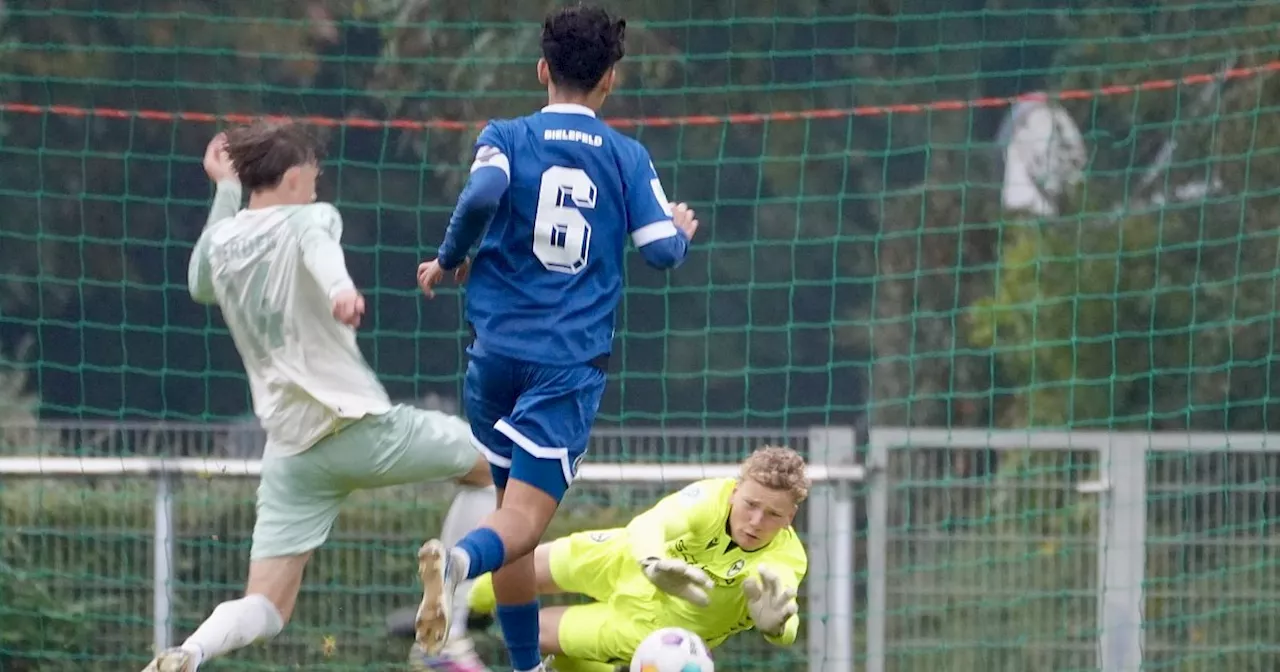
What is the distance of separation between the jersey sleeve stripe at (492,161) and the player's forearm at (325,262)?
0.44 metres

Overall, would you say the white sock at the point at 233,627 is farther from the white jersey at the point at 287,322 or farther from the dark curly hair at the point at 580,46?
the dark curly hair at the point at 580,46

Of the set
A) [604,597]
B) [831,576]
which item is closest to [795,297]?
[831,576]

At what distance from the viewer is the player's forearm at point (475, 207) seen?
4.31 m

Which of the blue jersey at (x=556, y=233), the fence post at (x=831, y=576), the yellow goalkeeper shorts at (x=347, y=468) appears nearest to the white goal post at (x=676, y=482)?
the fence post at (x=831, y=576)

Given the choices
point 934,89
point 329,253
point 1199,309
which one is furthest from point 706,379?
point 329,253

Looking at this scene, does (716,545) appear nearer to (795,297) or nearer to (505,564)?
(505,564)

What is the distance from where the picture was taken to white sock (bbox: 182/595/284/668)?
16.0 feet

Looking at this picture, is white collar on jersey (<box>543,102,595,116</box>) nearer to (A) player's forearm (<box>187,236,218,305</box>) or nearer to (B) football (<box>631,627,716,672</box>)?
(A) player's forearm (<box>187,236,218,305</box>)

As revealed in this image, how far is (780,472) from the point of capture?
5.29 meters

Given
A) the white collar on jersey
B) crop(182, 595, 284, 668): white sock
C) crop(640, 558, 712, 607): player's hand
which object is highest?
the white collar on jersey

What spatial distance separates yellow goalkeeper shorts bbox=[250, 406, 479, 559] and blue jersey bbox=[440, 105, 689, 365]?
0.57 metres

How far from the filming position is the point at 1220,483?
7.59 meters

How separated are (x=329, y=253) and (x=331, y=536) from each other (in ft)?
9.50

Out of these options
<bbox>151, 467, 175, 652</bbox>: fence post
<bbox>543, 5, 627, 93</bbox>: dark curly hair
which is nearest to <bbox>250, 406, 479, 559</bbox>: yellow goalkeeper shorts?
<bbox>543, 5, 627, 93</bbox>: dark curly hair
